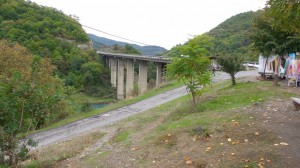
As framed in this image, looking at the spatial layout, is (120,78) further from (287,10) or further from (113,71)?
(287,10)

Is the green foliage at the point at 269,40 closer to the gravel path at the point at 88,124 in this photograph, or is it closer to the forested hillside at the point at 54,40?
the gravel path at the point at 88,124

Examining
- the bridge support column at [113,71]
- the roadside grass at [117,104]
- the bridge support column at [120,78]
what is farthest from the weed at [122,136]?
the bridge support column at [113,71]

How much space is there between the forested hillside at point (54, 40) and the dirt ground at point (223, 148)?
140 feet

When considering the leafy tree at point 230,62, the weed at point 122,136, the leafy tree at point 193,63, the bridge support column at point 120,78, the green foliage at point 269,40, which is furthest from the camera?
the bridge support column at point 120,78

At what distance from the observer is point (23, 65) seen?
21.9 m

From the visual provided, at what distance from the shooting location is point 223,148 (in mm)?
6570

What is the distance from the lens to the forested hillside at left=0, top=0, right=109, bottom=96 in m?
51.3

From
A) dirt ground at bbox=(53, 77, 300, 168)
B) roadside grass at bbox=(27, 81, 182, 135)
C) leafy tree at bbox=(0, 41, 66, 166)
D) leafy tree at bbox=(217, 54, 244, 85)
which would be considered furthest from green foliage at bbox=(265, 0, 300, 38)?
roadside grass at bbox=(27, 81, 182, 135)

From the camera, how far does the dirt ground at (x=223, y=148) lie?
5.88 m

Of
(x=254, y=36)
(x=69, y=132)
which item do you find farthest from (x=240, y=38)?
(x=69, y=132)

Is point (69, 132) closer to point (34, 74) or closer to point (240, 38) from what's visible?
point (34, 74)

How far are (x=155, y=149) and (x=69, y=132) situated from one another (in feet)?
26.6

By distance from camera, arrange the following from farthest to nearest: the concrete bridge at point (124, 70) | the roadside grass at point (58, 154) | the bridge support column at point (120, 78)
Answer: the bridge support column at point (120, 78)
the concrete bridge at point (124, 70)
the roadside grass at point (58, 154)

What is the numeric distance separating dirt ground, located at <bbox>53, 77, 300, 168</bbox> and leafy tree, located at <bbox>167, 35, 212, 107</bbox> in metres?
2.17
